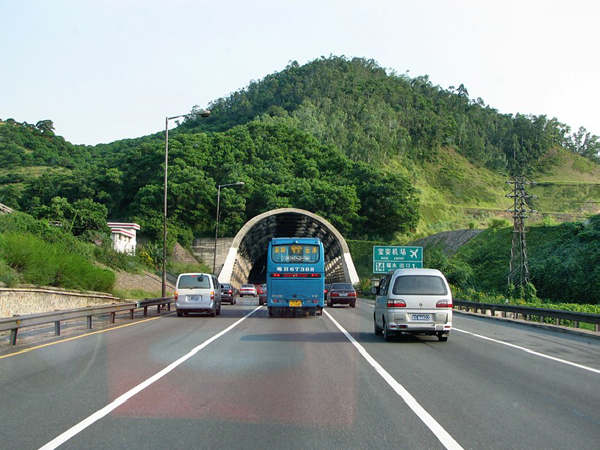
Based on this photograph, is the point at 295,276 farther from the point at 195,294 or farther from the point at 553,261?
the point at 553,261

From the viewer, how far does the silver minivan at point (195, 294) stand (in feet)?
90.2

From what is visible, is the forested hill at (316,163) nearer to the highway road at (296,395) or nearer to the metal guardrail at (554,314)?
the metal guardrail at (554,314)

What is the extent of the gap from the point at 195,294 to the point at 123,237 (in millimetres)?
39618

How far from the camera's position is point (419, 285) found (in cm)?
1662

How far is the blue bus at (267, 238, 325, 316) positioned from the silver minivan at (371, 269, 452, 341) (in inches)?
501

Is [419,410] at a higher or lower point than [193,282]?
lower

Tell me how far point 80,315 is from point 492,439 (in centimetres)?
1547

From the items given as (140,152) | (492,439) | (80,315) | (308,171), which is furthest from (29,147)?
(492,439)

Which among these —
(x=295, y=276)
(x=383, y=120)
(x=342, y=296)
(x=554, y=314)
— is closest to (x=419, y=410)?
(x=554, y=314)

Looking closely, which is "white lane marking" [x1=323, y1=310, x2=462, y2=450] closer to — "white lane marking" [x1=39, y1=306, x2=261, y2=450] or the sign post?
"white lane marking" [x1=39, y1=306, x2=261, y2=450]

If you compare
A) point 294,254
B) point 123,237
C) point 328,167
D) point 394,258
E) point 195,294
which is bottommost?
point 195,294

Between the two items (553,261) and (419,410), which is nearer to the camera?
(419,410)

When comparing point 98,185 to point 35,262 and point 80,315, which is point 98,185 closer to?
point 35,262

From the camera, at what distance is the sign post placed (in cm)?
5041
